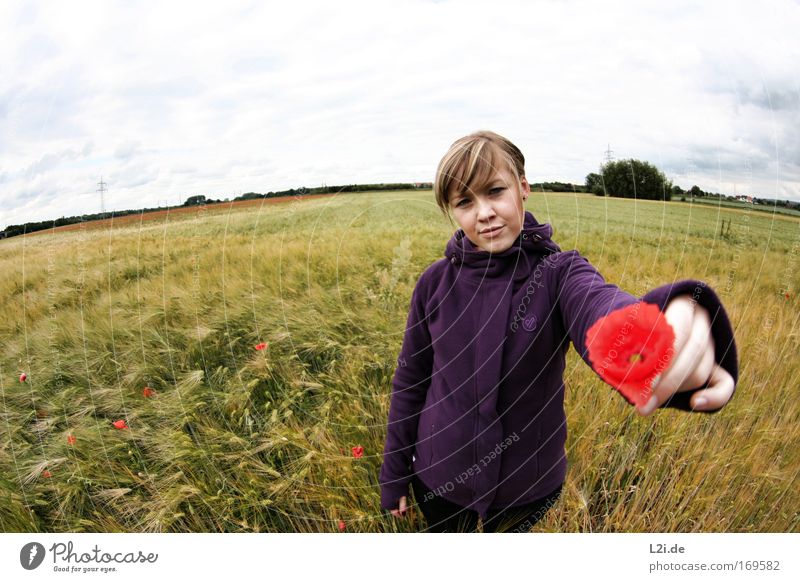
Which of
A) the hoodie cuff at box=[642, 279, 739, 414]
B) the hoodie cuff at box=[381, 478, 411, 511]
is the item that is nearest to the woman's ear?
the hoodie cuff at box=[642, 279, 739, 414]

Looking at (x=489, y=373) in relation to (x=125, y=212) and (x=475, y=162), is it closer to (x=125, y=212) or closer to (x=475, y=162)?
(x=475, y=162)

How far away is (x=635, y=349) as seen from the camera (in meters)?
0.53

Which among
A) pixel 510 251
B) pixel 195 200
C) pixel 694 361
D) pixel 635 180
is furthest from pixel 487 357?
pixel 195 200

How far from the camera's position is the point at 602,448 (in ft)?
3.97

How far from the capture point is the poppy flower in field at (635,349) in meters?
0.53

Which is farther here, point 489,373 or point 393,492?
point 393,492

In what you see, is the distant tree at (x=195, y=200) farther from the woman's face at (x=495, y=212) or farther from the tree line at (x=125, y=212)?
the woman's face at (x=495, y=212)

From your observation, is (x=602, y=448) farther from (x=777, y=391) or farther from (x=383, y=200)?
(x=383, y=200)

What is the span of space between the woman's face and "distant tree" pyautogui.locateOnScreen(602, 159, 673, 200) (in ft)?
1.04

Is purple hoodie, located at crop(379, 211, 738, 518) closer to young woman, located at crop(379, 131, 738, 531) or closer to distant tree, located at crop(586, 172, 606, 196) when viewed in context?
young woman, located at crop(379, 131, 738, 531)

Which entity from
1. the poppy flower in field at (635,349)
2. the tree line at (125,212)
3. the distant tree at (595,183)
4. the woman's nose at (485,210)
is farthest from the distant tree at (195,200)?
the poppy flower in field at (635,349)

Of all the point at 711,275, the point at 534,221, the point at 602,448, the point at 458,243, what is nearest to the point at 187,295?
the point at 458,243

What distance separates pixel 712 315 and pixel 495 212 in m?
0.42

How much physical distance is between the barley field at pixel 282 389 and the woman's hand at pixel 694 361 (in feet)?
2.14
